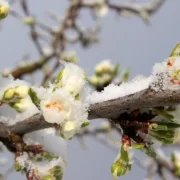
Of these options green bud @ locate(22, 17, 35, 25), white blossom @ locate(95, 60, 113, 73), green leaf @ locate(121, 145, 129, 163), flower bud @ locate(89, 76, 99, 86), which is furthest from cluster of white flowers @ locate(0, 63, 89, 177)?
green bud @ locate(22, 17, 35, 25)

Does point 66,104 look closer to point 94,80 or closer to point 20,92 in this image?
point 20,92

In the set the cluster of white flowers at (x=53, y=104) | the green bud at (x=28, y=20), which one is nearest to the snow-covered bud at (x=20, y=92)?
the cluster of white flowers at (x=53, y=104)

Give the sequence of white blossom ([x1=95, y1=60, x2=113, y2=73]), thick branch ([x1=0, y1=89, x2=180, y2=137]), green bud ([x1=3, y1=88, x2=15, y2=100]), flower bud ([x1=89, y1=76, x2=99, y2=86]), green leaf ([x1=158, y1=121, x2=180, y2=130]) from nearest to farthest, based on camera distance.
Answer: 1. thick branch ([x1=0, y1=89, x2=180, y2=137])
2. green leaf ([x1=158, y1=121, x2=180, y2=130])
3. green bud ([x1=3, y1=88, x2=15, y2=100])
4. flower bud ([x1=89, y1=76, x2=99, y2=86])
5. white blossom ([x1=95, y1=60, x2=113, y2=73])

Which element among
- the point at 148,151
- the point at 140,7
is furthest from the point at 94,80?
the point at 140,7

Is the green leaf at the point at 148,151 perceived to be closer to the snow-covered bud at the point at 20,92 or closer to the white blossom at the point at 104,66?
the snow-covered bud at the point at 20,92

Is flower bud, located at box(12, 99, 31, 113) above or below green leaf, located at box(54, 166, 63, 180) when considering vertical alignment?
above

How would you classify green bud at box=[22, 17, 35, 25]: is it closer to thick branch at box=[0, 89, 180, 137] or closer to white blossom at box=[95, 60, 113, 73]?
white blossom at box=[95, 60, 113, 73]

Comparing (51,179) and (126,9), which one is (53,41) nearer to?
(126,9)
